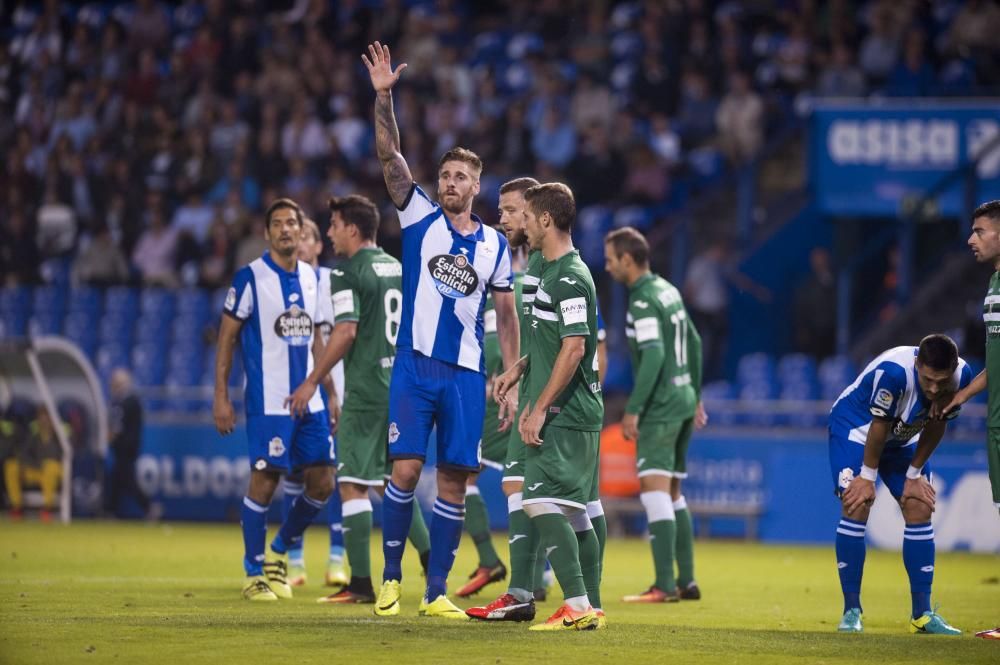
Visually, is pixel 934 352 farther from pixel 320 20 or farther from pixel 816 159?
pixel 320 20

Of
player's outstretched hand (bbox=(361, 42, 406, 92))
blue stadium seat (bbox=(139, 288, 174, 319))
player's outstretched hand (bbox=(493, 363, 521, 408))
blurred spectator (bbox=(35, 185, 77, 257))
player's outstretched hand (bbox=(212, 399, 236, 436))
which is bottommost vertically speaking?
player's outstretched hand (bbox=(212, 399, 236, 436))

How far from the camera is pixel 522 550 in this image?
9.32 metres

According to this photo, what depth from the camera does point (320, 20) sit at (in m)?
26.8

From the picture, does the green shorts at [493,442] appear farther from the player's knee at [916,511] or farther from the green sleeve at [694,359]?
the player's knee at [916,511]

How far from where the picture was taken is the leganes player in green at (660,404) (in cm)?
1127

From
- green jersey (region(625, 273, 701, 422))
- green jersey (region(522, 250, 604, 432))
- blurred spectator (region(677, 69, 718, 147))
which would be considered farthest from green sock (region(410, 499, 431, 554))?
blurred spectator (region(677, 69, 718, 147))

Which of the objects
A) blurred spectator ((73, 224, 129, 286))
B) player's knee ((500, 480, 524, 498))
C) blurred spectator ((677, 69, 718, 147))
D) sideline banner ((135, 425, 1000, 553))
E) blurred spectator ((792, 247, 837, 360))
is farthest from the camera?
blurred spectator ((73, 224, 129, 286))

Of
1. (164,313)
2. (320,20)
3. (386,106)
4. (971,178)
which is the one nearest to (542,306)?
(386,106)

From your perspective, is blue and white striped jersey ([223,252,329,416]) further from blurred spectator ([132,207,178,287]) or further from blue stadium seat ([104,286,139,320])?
blurred spectator ([132,207,178,287])

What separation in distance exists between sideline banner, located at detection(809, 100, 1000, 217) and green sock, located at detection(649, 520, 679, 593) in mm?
9152

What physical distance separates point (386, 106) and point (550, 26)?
16.7 m

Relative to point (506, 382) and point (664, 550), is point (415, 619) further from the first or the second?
point (664, 550)

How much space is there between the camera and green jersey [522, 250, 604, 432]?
27.8 ft

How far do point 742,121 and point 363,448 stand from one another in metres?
12.2
